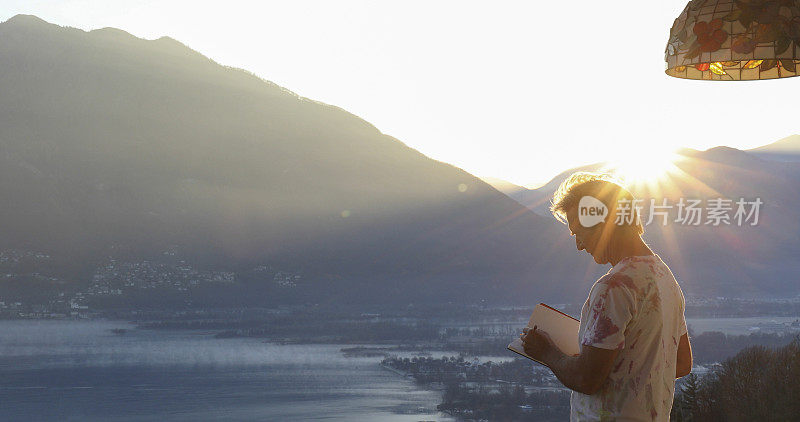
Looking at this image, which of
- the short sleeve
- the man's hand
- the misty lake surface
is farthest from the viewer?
the misty lake surface

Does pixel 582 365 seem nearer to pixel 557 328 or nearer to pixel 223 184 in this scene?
pixel 557 328

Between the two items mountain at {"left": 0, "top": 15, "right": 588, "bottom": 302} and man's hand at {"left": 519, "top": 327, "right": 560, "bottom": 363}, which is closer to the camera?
man's hand at {"left": 519, "top": 327, "right": 560, "bottom": 363}

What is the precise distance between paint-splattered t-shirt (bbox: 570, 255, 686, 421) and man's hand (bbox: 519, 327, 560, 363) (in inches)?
3.4

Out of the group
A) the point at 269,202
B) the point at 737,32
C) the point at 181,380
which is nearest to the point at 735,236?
the point at 269,202

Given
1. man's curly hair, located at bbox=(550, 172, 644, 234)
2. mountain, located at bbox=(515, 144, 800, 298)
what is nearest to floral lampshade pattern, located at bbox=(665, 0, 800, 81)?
man's curly hair, located at bbox=(550, 172, 644, 234)

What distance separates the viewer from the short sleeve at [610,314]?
5.35 ft

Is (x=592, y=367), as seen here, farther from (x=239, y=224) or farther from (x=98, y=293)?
(x=239, y=224)

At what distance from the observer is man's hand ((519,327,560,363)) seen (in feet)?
5.76

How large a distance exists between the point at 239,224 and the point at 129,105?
3422 centimetres

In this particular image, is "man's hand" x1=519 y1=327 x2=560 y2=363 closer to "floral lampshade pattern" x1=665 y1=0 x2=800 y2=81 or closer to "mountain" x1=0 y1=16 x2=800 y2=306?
"floral lampshade pattern" x1=665 y1=0 x2=800 y2=81

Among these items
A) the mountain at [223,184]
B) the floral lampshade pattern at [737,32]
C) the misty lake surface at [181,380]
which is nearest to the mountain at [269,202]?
the mountain at [223,184]

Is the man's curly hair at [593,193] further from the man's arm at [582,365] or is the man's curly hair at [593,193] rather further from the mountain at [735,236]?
the mountain at [735,236]

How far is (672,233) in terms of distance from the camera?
109 meters

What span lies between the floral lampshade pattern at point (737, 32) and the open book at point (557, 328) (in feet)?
2.45
